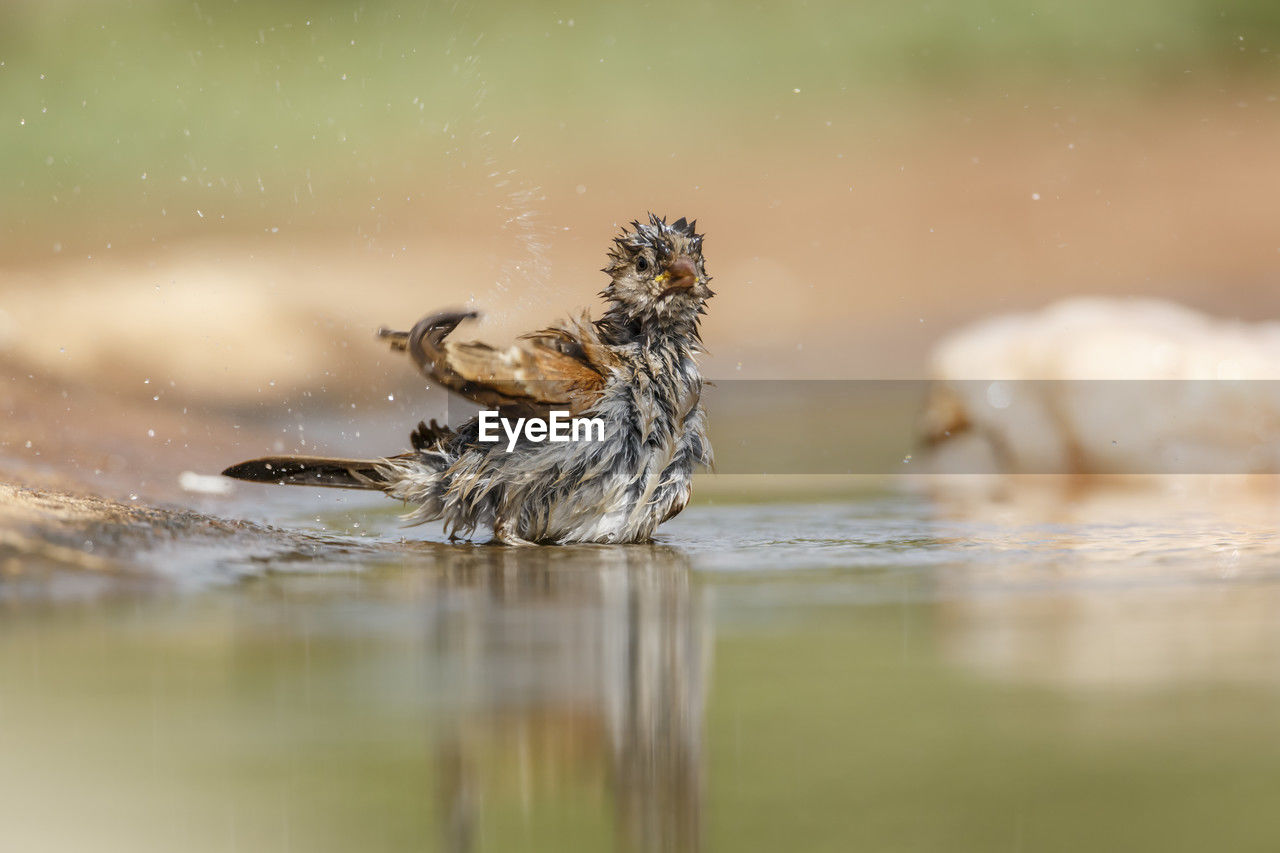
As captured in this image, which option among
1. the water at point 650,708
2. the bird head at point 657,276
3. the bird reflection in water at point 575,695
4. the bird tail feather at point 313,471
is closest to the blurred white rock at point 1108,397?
the bird head at point 657,276

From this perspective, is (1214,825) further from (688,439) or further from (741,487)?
(741,487)

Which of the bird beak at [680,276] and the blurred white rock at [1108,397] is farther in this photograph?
the blurred white rock at [1108,397]

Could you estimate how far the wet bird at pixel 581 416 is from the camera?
5.02 meters

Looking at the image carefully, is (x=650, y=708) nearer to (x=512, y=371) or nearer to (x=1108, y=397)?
(x=512, y=371)

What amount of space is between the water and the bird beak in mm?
1210

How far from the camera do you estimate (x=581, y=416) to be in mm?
5062

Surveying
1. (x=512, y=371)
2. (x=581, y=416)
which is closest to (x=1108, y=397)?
(x=581, y=416)

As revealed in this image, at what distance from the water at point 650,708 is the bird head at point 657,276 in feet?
3.91

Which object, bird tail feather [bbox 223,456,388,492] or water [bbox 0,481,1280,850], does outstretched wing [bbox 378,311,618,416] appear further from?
water [bbox 0,481,1280,850]

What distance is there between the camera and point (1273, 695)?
2.64m

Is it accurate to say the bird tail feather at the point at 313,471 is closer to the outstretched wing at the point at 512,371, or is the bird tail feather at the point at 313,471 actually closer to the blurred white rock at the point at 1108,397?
the outstretched wing at the point at 512,371

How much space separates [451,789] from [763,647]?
1186 mm

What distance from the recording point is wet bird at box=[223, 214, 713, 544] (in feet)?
16.5

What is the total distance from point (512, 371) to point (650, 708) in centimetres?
254
